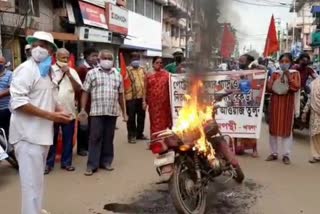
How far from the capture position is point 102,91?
20.8ft

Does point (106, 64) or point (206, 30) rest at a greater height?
point (206, 30)

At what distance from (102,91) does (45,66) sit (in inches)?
104

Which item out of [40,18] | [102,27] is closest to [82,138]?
[40,18]

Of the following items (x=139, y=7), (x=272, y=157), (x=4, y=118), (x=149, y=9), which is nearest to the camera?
(x=4, y=118)

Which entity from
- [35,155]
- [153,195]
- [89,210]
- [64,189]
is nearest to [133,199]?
[153,195]

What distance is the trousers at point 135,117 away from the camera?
9.11 metres

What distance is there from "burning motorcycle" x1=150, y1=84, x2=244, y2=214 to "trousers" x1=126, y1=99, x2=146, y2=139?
157 inches

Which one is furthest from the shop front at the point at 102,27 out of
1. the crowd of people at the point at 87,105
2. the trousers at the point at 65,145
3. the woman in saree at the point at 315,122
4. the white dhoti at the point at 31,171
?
the white dhoti at the point at 31,171

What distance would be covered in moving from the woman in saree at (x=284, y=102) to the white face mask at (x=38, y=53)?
4147 mm

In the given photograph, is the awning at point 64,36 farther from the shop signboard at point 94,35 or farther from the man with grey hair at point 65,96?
the man with grey hair at point 65,96

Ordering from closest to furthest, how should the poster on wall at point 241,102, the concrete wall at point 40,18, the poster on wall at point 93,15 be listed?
the poster on wall at point 241,102, the concrete wall at point 40,18, the poster on wall at point 93,15

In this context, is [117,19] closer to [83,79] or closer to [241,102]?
[83,79]

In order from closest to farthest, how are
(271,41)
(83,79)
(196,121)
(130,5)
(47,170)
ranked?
(196,121) < (47,170) < (83,79) < (271,41) < (130,5)

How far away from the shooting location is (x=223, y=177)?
235 inches
